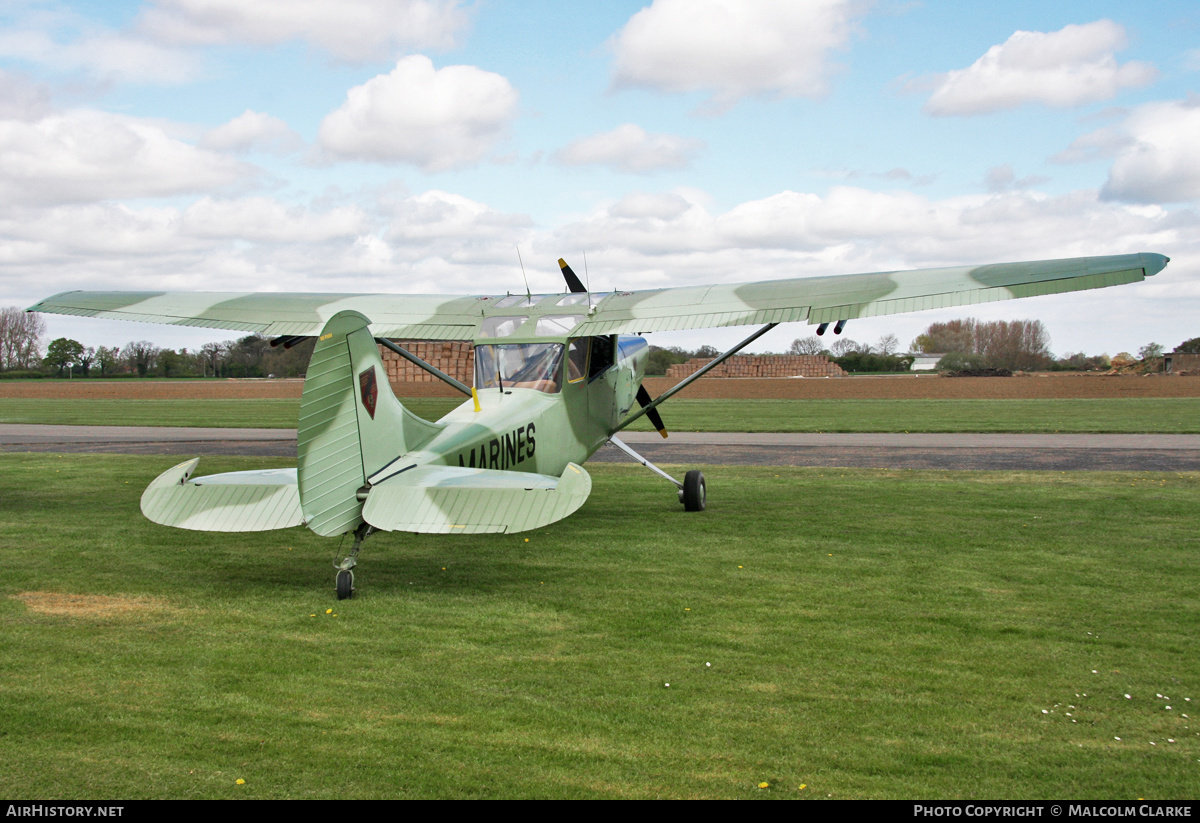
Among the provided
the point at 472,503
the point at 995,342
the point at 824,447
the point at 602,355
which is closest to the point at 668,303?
the point at 602,355

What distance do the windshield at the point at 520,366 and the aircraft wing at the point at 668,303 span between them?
40cm

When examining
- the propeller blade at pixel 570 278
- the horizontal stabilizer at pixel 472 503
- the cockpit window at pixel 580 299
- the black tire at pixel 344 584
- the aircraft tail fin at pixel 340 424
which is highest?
the propeller blade at pixel 570 278

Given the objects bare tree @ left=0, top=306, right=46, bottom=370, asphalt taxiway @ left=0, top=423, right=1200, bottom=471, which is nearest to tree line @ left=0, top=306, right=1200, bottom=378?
bare tree @ left=0, top=306, right=46, bottom=370

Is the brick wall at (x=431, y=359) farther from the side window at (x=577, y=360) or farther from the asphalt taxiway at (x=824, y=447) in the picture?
the side window at (x=577, y=360)

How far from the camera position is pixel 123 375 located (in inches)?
3031

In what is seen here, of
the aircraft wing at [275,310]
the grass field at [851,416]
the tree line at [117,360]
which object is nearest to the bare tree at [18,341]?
the tree line at [117,360]

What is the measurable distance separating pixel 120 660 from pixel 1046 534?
27.9 feet

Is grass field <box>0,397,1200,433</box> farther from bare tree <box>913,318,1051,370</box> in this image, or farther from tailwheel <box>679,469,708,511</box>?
bare tree <box>913,318,1051,370</box>

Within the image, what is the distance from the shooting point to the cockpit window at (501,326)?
9523 mm

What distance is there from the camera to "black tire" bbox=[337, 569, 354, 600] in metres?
6.50

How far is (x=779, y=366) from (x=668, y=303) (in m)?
67.5

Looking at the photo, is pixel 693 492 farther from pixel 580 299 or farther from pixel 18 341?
pixel 18 341

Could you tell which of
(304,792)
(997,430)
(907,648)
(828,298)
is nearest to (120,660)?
(304,792)

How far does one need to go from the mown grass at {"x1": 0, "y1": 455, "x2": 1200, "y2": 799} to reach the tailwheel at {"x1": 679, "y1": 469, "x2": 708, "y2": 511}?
1.41 m
